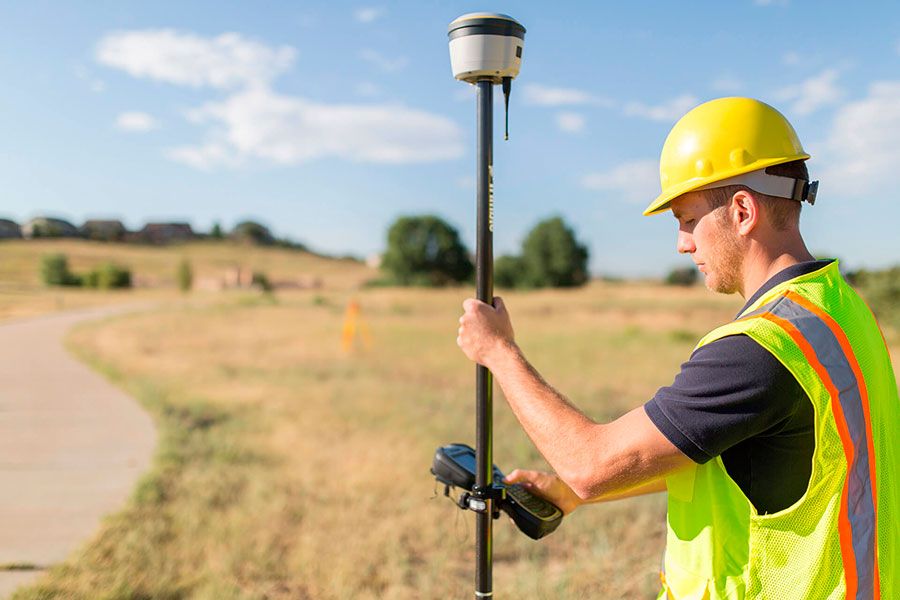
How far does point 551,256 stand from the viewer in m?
76.1

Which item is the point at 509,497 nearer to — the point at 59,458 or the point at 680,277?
the point at 59,458

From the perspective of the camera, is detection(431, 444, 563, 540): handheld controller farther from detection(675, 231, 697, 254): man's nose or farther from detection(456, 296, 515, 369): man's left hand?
detection(675, 231, 697, 254): man's nose

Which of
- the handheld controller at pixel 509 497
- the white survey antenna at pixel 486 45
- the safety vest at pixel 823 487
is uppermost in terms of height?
the white survey antenna at pixel 486 45

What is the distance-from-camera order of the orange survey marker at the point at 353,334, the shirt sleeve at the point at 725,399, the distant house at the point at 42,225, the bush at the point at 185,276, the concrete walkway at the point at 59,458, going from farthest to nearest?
the bush at the point at 185,276
the orange survey marker at the point at 353,334
the distant house at the point at 42,225
the concrete walkway at the point at 59,458
the shirt sleeve at the point at 725,399

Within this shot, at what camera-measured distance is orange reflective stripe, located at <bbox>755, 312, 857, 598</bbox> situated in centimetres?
140

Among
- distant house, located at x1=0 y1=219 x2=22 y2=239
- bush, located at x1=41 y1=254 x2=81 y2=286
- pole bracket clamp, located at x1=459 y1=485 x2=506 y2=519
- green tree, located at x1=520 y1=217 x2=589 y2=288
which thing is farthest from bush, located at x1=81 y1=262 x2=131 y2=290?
pole bracket clamp, located at x1=459 y1=485 x2=506 y2=519

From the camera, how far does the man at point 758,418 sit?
Answer: 4.62ft

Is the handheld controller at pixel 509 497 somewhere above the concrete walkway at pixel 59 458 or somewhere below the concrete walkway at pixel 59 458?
above

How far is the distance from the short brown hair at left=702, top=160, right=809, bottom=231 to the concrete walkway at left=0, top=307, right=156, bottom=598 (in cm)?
371

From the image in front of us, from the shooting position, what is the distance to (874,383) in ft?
4.87

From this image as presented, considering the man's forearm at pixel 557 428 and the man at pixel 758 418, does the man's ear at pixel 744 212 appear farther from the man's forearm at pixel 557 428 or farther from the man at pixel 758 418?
the man's forearm at pixel 557 428

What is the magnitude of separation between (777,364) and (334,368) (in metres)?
12.4

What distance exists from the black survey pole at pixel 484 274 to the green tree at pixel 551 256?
72.9 metres

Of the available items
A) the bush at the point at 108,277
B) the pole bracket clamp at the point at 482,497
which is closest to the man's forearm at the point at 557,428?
the pole bracket clamp at the point at 482,497
